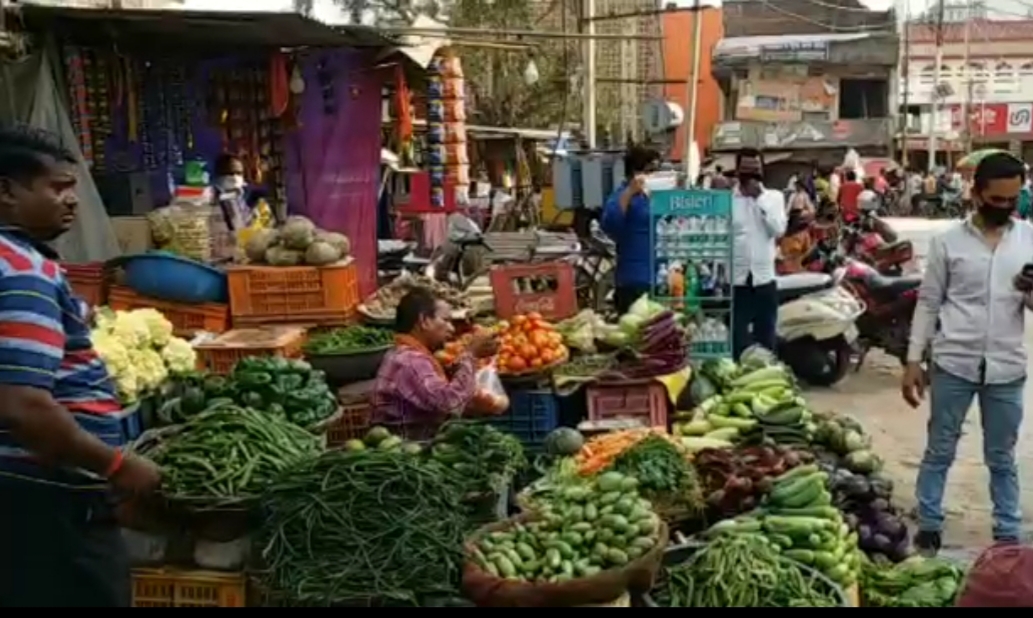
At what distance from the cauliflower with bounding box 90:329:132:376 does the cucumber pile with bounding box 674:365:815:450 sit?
9.45 feet

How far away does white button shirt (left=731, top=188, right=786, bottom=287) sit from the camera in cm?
934

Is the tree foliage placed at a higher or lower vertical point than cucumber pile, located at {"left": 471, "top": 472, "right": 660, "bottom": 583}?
A: higher

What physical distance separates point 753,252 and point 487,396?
3.99 metres

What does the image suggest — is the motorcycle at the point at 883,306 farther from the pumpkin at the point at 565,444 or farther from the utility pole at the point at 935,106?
the utility pole at the point at 935,106

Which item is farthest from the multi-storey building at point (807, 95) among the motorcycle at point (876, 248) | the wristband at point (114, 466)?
the wristband at point (114, 466)

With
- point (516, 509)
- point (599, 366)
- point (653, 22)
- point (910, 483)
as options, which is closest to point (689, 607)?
point (516, 509)

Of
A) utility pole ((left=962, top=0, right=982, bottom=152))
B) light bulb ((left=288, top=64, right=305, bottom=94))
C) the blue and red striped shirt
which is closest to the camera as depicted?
the blue and red striped shirt

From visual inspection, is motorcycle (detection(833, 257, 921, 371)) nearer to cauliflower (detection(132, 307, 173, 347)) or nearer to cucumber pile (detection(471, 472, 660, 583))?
cauliflower (detection(132, 307, 173, 347))

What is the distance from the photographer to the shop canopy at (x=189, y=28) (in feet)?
25.6

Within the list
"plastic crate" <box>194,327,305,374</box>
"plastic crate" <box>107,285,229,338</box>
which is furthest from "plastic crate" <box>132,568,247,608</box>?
"plastic crate" <box>107,285,229,338</box>

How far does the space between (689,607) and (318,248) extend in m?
4.38

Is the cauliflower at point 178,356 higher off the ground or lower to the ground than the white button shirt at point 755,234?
lower

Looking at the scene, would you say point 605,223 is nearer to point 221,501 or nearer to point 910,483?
point 910,483

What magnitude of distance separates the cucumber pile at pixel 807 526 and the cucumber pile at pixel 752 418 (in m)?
1.07
